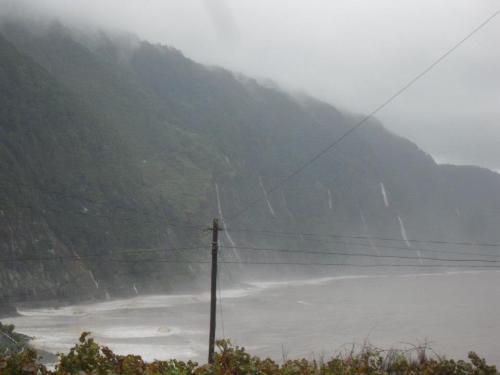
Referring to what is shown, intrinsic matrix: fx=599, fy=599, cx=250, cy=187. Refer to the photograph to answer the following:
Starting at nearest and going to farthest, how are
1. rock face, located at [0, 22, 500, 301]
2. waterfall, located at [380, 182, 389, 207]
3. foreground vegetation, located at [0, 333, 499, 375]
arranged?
foreground vegetation, located at [0, 333, 499, 375], rock face, located at [0, 22, 500, 301], waterfall, located at [380, 182, 389, 207]

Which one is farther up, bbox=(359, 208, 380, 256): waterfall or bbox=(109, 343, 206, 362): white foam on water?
bbox=(359, 208, 380, 256): waterfall

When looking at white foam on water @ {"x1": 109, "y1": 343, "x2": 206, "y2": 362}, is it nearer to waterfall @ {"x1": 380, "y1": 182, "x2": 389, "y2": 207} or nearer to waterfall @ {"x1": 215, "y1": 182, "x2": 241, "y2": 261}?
waterfall @ {"x1": 215, "y1": 182, "x2": 241, "y2": 261}

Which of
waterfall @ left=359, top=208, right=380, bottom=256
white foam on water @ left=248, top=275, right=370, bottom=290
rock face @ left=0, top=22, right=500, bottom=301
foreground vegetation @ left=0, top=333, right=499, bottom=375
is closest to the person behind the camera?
foreground vegetation @ left=0, top=333, right=499, bottom=375

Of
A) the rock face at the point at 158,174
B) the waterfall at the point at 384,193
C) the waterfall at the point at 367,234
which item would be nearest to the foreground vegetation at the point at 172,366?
the rock face at the point at 158,174

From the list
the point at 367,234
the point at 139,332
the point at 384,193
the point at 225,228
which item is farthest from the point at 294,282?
the point at 384,193

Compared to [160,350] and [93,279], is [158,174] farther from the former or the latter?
[160,350]

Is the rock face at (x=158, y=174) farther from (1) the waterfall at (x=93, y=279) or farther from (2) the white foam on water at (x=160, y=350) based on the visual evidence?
(2) the white foam on water at (x=160, y=350)

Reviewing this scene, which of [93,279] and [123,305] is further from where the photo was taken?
[93,279]

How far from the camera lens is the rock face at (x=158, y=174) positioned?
65125 millimetres

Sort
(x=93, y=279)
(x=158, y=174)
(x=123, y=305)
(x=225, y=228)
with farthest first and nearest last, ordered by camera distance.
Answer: (x=225, y=228)
(x=158, y=174)
(x=93, y=279)
(x=123, y=305)

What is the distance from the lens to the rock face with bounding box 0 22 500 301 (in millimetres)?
65125

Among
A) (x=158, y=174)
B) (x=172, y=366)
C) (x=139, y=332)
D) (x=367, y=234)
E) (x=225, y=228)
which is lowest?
(x=172, y=366)

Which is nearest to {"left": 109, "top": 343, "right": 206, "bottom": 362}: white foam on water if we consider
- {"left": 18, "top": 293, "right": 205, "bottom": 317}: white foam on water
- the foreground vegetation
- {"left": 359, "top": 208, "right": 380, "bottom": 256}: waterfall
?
{"left": 18, "top": 293, "right": 205, "bottom": 317}: white foam on water

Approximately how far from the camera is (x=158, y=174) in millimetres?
101938
